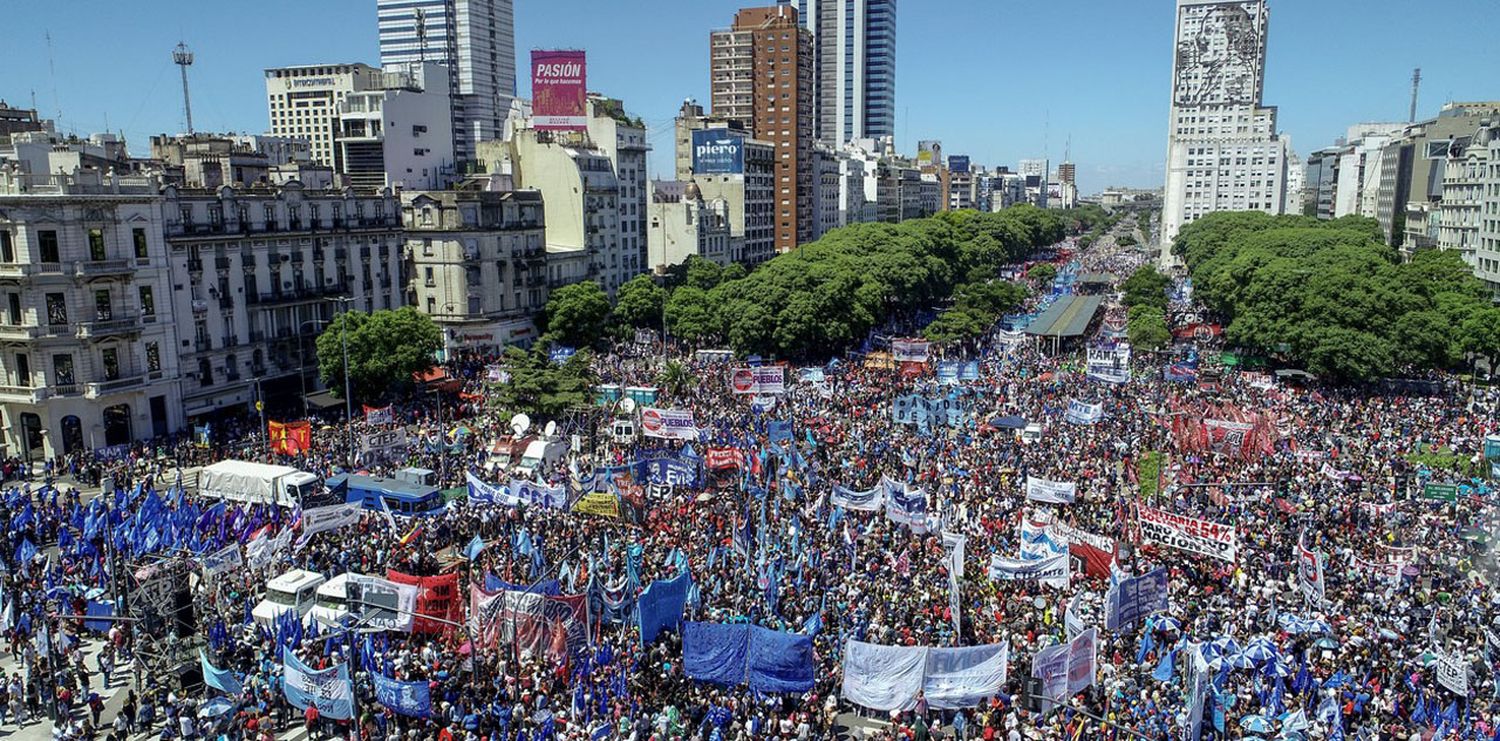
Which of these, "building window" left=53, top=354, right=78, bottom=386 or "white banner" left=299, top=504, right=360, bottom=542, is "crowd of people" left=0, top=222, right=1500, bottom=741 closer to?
"white banner" left=299, top=504, right=360, bottom=542

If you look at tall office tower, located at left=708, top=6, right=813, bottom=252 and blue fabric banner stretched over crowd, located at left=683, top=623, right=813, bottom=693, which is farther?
tall office tower, located at left=708, top=6, right=813, bottom=252

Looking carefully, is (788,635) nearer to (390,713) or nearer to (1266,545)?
(390,713)

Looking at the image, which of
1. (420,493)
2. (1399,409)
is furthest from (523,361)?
(1399,409)

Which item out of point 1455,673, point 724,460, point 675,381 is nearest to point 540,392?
point 675,381

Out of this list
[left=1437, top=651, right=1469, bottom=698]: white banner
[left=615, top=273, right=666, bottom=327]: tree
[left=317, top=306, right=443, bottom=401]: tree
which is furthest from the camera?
[left=615, top=273, right=666, bottom=327]: tree

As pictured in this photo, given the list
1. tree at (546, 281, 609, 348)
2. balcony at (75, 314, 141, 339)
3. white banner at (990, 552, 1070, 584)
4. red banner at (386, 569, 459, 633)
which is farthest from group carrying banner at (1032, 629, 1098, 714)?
tree at (546, 281, 609, 348)

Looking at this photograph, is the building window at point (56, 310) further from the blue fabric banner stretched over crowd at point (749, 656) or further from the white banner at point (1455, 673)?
the white banner at point (1455, 673)
